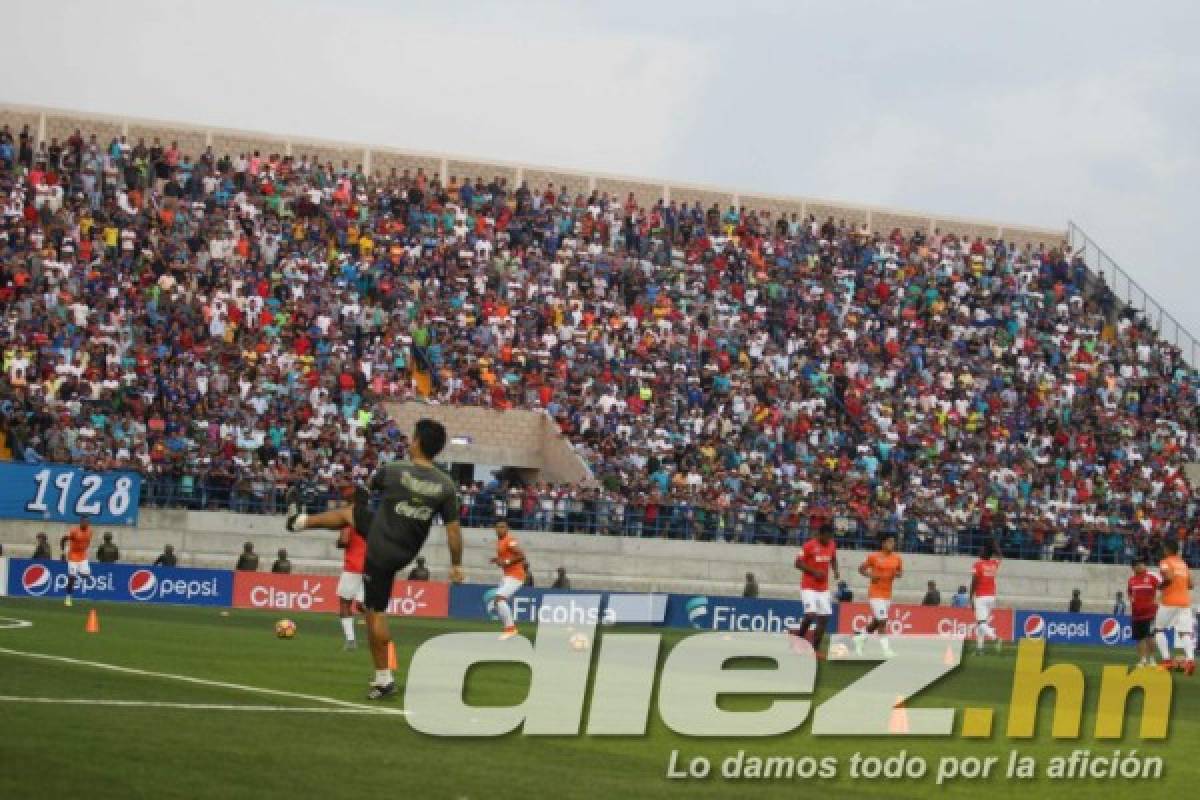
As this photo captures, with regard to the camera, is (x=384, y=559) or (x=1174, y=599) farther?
(x=1174, y=599)

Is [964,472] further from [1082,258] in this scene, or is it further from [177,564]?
[177,564]

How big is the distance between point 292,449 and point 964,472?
63.3ft

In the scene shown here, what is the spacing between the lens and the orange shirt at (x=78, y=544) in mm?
39537

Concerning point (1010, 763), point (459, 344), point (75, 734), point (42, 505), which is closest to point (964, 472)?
point (459, 344)

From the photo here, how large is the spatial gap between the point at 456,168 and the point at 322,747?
166ft

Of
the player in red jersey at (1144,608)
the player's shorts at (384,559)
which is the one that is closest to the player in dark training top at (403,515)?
the player's shorts at (384,559)

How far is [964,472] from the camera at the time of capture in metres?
57.5

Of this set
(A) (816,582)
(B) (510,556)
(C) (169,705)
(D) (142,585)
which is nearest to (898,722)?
(C) (169,705)

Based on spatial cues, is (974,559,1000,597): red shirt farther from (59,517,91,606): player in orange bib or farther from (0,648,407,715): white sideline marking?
(0,648,407,715): white sideline marking

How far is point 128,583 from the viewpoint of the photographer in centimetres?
4272

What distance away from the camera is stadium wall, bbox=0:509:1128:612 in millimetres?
46812

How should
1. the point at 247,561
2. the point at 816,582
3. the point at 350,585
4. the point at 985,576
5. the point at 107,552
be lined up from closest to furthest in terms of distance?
the point at 350,585 → the point at 816,582 → the point at 985,576 → the point at 107,552 → the point at 247,561

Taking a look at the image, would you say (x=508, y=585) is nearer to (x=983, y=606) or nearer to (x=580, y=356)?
(x=983, y=606)

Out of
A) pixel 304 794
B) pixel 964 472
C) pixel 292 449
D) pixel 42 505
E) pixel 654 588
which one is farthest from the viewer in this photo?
pixel 964 472
